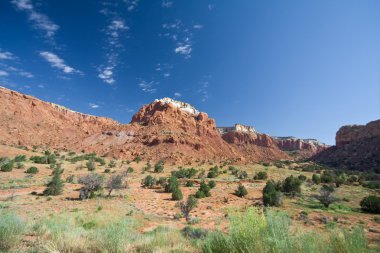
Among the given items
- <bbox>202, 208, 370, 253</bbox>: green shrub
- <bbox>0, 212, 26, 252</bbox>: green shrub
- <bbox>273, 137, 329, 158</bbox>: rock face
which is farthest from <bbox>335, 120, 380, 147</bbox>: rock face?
<bbox>0, 212, 26, 252</bbox>: green shrub

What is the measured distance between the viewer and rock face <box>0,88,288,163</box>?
66.0 m

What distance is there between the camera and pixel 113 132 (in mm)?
78812

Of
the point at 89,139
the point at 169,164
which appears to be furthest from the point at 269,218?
the point at 89,139

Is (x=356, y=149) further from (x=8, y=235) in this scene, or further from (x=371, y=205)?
(x=8, y=235)

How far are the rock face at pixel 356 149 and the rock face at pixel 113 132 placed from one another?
31.9m

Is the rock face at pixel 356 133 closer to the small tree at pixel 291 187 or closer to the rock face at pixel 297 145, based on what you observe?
the rock face at pixel 297 145

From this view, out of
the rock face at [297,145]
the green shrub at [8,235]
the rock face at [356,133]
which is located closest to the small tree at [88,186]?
the green shrub at [8,235]

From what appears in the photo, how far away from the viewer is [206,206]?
21094 mm

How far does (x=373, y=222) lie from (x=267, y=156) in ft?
311

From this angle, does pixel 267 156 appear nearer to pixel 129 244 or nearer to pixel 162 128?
pixel 162 128

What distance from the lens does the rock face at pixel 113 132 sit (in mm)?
66000

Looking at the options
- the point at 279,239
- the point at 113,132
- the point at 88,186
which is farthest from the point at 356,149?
the point at 279,239

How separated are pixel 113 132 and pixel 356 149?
268ft

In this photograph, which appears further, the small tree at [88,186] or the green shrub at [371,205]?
the small tree at [88,186]
